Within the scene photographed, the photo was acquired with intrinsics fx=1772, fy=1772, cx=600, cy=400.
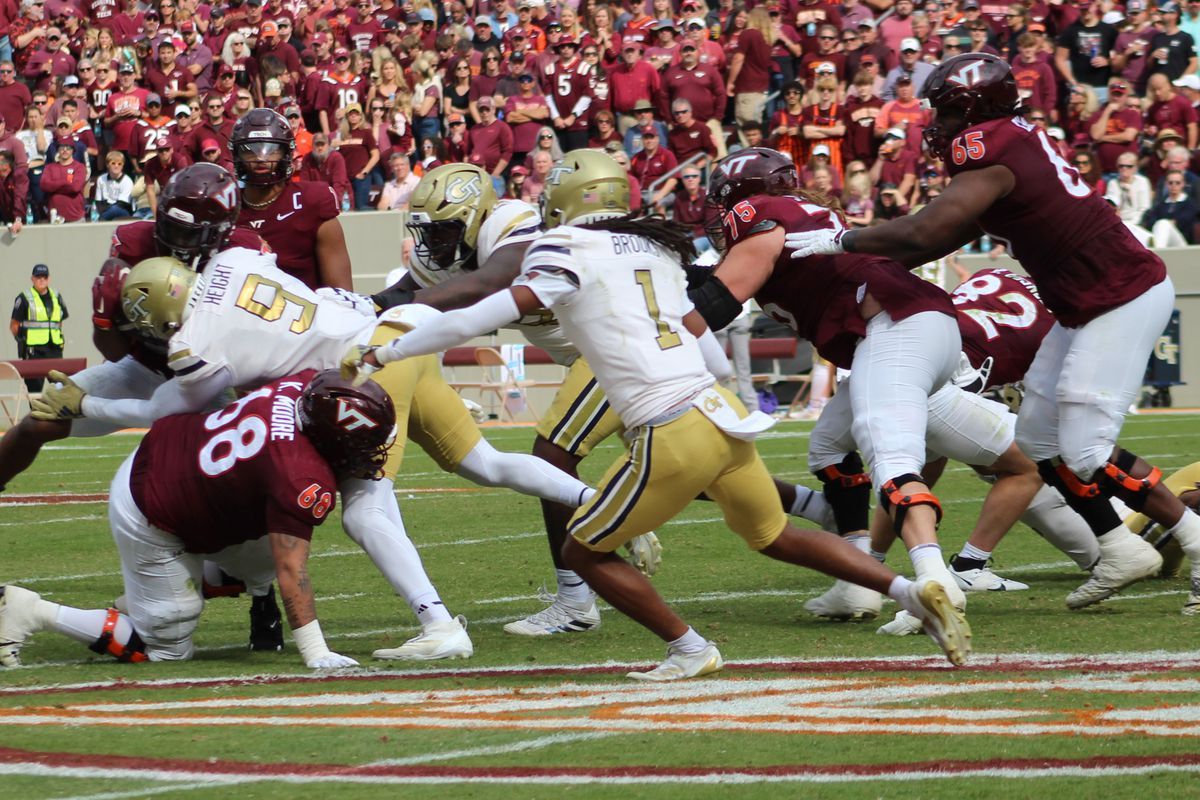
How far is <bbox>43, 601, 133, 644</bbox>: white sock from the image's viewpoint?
5.55m

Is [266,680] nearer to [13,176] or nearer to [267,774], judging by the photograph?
[267,774]

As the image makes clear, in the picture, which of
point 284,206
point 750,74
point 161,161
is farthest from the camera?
point 161,161

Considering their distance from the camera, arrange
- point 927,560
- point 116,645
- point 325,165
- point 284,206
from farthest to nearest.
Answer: point 325,165
point 284,206
point 116,645
point 927,560

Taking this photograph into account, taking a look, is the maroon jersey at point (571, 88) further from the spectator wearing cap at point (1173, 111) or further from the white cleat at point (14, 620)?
the white cleat at point (14, 620)

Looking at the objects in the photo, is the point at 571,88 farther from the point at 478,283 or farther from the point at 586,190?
the point at 586,190

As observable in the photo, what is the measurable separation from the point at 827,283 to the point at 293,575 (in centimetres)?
201

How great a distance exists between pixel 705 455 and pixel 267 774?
5.26ft

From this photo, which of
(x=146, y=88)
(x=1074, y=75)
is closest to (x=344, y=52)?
(x=146, y=88)

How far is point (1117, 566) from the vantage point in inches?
237

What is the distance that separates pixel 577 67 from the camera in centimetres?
1894

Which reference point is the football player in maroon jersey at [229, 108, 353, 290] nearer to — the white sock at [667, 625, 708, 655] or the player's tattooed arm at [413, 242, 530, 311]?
the player's tattooed arm at [413, 242, 530, 311]

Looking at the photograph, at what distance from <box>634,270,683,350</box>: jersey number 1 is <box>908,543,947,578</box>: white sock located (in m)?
1.00

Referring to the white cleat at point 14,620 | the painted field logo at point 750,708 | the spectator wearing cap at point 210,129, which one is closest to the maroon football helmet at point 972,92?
the painted field logo at point 750,708

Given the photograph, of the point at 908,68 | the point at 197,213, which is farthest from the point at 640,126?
the point at 197,213
